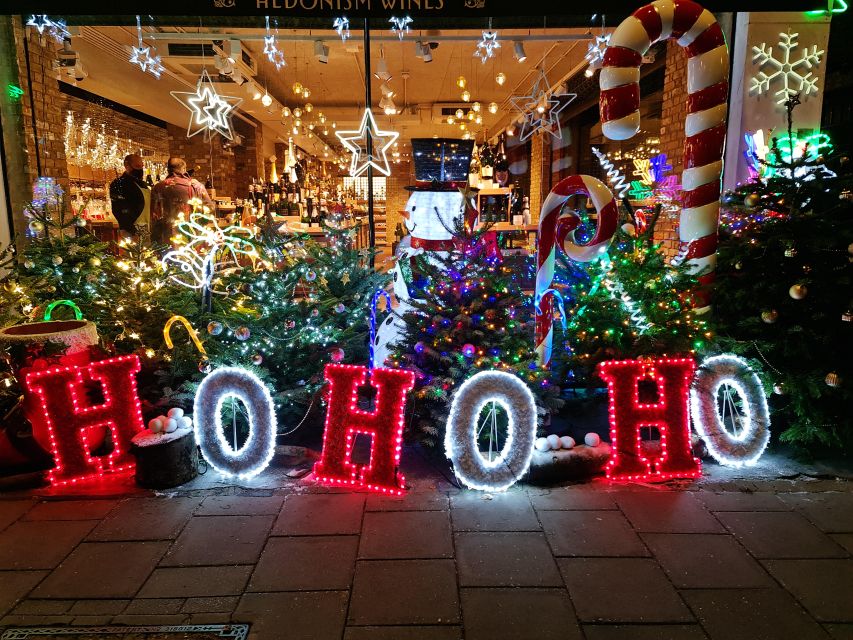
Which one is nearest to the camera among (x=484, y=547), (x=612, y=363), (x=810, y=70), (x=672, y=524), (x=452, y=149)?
(x=484, y=547)

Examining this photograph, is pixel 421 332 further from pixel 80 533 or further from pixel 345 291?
pixel 80 533

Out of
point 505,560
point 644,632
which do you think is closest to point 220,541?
point 505,560

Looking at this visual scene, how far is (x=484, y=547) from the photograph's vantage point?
2.83 m

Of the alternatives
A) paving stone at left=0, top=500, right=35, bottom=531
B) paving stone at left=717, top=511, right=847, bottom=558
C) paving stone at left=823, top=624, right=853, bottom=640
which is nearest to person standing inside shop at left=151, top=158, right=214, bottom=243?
paving stone at left=0, top=500, right=35, bottom=531

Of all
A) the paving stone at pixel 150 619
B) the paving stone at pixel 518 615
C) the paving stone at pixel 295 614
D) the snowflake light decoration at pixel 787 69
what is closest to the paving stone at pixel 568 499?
the paving stone at pixel 518 615

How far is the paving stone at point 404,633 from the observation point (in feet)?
7.31

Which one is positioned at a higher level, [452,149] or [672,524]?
[452,149]

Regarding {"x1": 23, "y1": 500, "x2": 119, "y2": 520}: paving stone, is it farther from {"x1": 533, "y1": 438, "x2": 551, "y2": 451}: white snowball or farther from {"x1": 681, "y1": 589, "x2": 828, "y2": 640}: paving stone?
{"x1": 681, "y1": 589, "x2": 828, "y2": 640}: paving stone

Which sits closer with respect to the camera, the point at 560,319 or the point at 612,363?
the point at 612,363

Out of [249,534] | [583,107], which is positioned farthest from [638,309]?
[583,107]

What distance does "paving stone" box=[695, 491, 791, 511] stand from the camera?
3.21 m

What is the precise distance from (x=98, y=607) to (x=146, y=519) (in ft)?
2.34

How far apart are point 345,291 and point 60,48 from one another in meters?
6.28

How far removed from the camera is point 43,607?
2.42m
